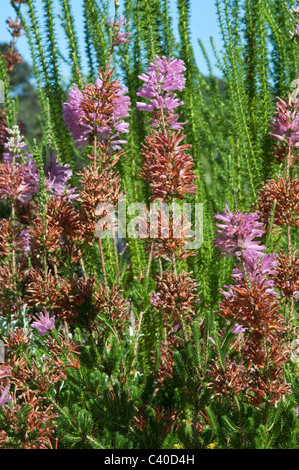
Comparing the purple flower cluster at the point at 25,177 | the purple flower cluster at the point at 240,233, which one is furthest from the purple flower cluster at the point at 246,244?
the purple flower cluster at the point at 25,177

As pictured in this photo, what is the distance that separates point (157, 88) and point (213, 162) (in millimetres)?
1282

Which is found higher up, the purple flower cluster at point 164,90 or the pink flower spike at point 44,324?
the purple flower cluster at point 164,90

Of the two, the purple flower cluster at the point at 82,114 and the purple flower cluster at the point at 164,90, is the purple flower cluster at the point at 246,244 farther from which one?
the purple flower cluster at the point at 82,114

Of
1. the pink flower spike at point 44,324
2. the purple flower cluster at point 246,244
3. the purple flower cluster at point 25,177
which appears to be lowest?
the pink flower spike at point 44,324

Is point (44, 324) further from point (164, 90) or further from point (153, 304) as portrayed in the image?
point (164, 90)

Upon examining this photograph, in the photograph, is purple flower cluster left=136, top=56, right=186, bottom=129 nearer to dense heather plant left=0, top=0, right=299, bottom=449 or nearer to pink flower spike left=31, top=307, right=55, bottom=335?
dense heather plant left=0, top=0, right=299, bottom=449

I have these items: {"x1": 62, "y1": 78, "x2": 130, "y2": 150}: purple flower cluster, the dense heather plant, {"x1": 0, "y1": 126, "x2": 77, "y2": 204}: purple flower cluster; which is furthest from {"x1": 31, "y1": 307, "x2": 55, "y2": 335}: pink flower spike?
{"x1": 62, "y1": 78, "x2": 130, "y2": 150}: purple flower cluster

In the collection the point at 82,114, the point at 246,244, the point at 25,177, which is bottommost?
the point at 246,244

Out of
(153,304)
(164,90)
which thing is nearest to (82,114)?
(164,90)

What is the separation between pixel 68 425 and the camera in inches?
43.3

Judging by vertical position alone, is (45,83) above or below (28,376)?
above

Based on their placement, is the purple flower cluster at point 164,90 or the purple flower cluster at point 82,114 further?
the purple flower cluster at point 82,114

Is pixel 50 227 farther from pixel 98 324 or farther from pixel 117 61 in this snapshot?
pixel 117 61
